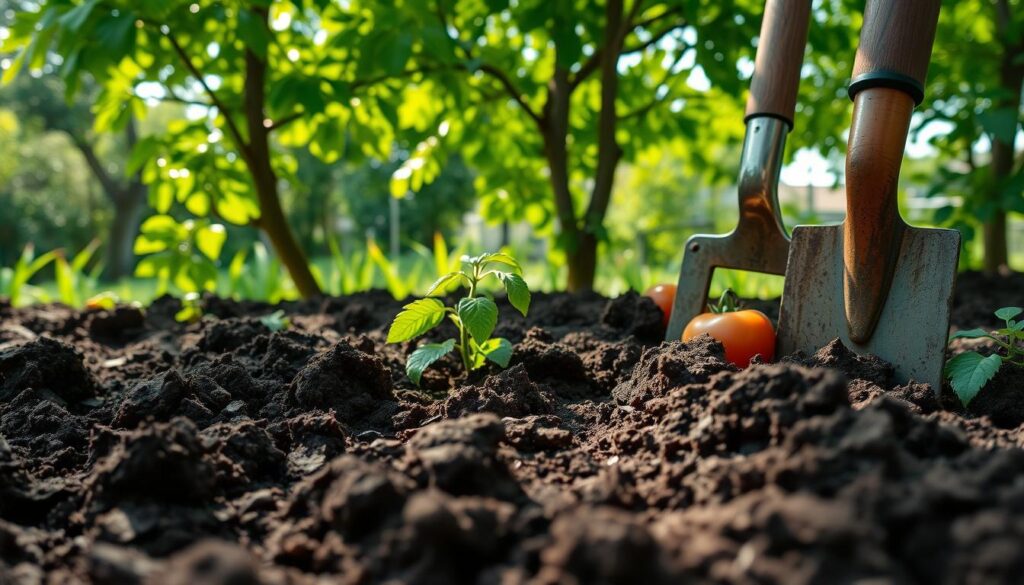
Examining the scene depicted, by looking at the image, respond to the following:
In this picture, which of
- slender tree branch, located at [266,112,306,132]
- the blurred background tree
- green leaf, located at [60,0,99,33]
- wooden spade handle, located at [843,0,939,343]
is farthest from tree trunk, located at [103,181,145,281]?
wooden spade handle, located at [843,0,939,343]

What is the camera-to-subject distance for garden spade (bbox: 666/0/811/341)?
1.86 meters

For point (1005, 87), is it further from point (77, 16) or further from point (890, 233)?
point (77, 16)

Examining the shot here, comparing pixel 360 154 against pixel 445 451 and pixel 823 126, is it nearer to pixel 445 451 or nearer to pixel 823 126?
pixel 823 126

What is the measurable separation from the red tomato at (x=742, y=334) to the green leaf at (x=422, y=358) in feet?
2.08

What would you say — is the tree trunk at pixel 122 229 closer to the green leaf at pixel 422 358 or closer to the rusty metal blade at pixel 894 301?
the green leaf at pixel 422 358

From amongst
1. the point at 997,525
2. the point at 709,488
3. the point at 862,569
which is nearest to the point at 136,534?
the point at 709,488

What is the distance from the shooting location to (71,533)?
107cm

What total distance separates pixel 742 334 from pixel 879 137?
0.52m

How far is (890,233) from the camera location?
5.26 ft

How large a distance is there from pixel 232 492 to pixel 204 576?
1.55 feet

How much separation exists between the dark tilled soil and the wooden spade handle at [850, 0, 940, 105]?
0.59 metres

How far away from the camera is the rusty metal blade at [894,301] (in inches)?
60.5

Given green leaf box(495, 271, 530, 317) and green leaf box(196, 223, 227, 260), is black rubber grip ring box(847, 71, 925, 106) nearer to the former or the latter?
green leaf box(495, 271, 530, 317)

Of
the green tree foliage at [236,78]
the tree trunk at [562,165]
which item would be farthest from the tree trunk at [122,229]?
the tree trunk at [562,165]
